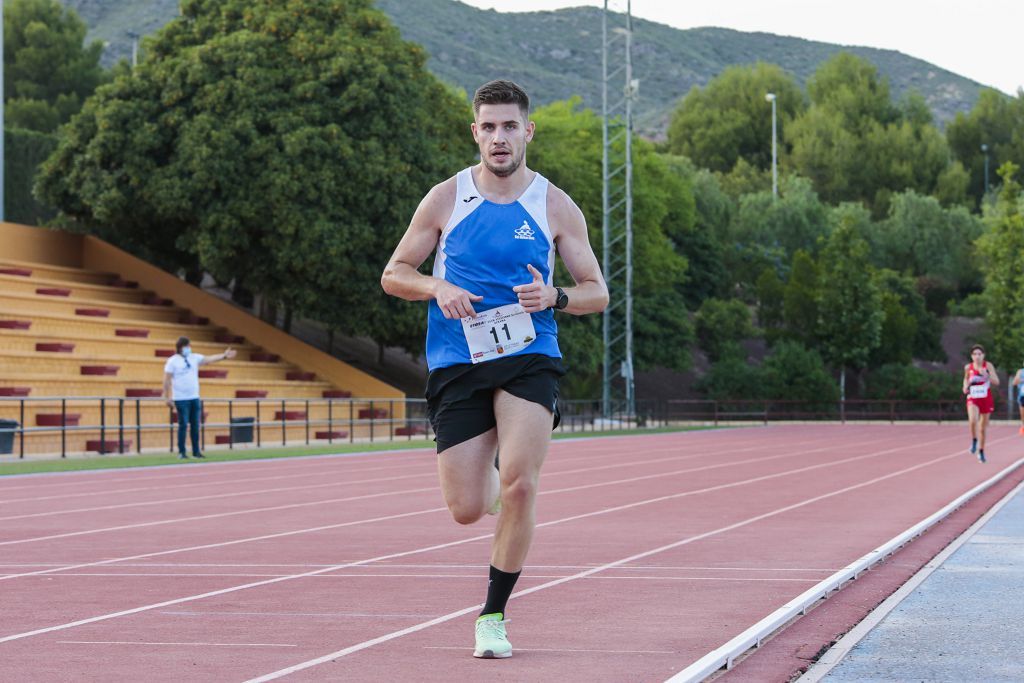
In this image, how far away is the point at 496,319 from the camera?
682 centimetres

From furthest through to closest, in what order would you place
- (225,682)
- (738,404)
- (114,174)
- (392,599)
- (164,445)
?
(738,404) < (114,174) < (164,445) < (392,599) < (225,682)

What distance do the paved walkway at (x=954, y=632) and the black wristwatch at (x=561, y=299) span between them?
1.77m

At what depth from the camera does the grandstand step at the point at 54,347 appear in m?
37.4

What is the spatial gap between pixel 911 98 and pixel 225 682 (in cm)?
12264

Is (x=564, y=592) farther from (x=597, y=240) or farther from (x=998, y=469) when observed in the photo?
(x=597, y=240)

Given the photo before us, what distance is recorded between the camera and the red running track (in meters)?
7.20

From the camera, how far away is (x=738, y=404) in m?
67.1

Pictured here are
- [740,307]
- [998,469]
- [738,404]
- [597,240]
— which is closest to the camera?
[998,469]

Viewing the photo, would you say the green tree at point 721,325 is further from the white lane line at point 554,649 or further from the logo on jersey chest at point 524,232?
the logo on jersey chest at point 524,232

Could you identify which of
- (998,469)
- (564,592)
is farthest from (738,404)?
(564,592)

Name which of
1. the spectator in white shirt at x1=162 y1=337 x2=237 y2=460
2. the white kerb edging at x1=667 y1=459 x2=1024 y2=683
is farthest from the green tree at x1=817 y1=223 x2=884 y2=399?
the white kerb edging at x1=667 y1=459 x2=1024 y2=683

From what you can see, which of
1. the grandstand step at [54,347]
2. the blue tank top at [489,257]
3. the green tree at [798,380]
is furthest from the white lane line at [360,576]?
the green tree at [798,380]

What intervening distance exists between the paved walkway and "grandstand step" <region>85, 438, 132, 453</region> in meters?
20.8

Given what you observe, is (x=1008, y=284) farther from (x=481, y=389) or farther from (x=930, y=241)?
(x=481, y=389)
